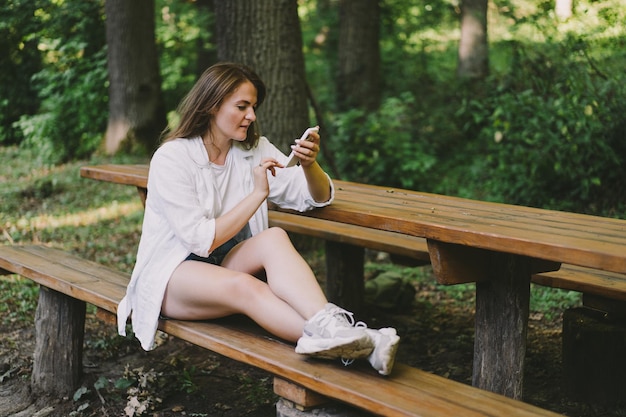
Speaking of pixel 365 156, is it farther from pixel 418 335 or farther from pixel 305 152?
pixel 305 152

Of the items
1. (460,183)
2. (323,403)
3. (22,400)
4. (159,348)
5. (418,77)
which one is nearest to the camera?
(323,403)

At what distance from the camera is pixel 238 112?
323 cm

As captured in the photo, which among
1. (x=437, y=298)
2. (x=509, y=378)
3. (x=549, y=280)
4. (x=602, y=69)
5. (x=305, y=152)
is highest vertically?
(x=602, y=69)

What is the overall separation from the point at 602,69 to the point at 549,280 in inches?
146

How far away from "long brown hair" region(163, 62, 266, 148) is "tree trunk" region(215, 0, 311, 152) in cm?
262

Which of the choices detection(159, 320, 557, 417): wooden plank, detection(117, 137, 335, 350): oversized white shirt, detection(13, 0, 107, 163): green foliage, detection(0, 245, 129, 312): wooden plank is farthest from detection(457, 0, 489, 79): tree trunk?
detection(159, 320, 557, 417): wooden plank

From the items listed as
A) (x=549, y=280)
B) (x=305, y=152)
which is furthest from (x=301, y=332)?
(x=549, y=280)

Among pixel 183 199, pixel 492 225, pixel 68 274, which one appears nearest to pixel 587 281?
pixel 492 225

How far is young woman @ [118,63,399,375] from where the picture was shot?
2.83 metres

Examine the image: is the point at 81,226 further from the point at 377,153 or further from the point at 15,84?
the point at 15,84

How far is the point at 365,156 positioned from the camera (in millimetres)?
8492

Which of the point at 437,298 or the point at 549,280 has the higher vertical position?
the point at 549,280

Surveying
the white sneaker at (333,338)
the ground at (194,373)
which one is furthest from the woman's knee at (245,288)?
the ground at (194,373)

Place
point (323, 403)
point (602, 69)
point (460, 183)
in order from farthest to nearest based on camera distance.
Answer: point (460, 183) < point (602, 69) < point (323, 403)
